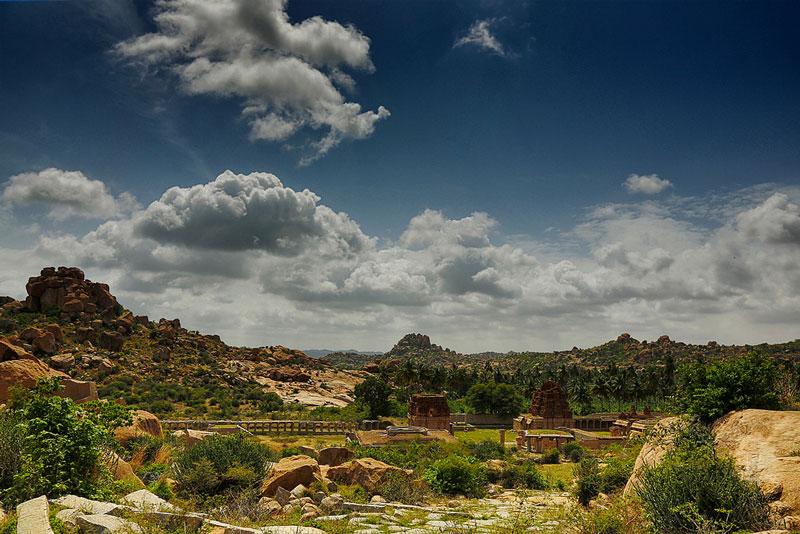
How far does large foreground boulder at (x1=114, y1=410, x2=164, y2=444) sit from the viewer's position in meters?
16.1

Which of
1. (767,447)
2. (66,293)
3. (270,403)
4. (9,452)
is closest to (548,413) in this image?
(270,403)

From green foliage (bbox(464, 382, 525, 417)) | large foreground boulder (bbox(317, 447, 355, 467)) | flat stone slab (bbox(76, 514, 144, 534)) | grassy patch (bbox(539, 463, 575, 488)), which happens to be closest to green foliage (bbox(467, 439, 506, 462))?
grassy patch (bbox(539, 463, 575, 488))

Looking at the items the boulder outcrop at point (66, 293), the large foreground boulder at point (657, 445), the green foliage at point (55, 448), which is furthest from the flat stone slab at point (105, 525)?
the boulder outcrop at point (66, 293)

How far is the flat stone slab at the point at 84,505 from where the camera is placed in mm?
8328

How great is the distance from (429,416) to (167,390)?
112ft

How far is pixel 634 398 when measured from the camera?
8219 cm

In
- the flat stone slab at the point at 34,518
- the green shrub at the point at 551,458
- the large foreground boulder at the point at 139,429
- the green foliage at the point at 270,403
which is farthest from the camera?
the green foliage at the point at 270,403

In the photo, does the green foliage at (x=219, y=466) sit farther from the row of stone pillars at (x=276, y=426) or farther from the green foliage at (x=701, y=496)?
the row of stone pillars at (x=276, y=426)

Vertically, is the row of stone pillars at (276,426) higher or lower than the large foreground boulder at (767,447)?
lower

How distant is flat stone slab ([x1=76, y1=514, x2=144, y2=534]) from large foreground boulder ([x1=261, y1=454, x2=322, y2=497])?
614 cm

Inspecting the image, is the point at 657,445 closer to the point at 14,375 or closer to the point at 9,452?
the point at 9,452

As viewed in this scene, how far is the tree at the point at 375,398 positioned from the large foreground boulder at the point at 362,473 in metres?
43.7

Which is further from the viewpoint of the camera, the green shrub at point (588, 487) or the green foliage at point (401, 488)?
the green shrub at point (588, 487)

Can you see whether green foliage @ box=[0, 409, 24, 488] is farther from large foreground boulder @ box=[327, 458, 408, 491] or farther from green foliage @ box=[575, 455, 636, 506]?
green foliage @ box=[575, 455, 636, 506]
